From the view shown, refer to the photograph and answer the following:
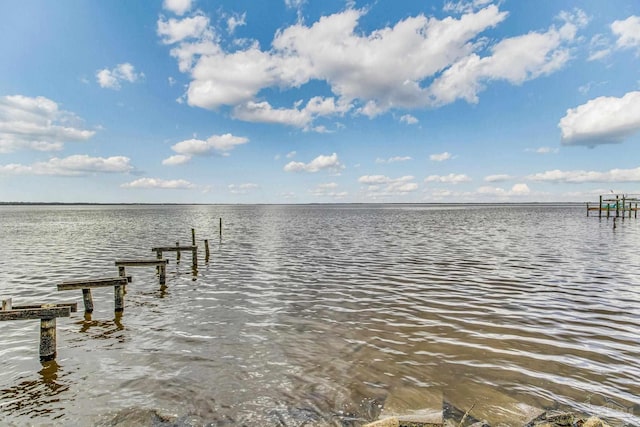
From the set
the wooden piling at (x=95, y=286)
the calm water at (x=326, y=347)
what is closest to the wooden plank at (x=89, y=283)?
the wooden piling at (x=95, y=286)

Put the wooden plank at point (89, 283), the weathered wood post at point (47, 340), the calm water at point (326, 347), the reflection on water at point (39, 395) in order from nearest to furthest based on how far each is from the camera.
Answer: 1. the reflection on water at point (39, 395)
2. the calm water at point (326, 347)
3. the weathered wood post at point (47, 340)
4. the wooden plank at point (89, 283)

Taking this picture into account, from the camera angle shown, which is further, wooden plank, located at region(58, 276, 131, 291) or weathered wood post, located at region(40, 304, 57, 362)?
wooden plank, located at region(58, 276, 131, 291)

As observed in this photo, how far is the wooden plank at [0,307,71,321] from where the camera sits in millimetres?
8297

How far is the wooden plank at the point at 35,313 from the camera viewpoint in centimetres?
830

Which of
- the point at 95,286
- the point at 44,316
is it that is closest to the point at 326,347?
the point at 44,316

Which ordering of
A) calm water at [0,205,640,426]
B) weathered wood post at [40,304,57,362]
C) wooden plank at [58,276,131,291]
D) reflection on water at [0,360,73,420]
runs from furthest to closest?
wooden plank at [58,276,131,291]
weathered wood post at [40,304,57,362]
calm water at [0,205,640,426]
reflection on water at [0,360,73,420]

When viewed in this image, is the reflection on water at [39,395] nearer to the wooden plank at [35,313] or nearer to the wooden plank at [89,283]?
the wooden plank at [35,313]

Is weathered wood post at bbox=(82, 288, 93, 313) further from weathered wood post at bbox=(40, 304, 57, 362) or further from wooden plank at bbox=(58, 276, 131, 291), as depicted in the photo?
weathered wood post at bbox=(40, 304, 57, 362)

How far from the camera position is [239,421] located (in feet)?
19.6

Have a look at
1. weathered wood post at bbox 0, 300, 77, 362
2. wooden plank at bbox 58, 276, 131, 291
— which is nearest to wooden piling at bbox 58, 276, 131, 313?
wooden plank at bbox 58, 276, 131, 291

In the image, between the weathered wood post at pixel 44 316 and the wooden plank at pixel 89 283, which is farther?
the wooden plank at pixel 89 283

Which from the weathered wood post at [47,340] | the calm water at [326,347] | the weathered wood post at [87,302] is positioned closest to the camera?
the calm water at [326,347]

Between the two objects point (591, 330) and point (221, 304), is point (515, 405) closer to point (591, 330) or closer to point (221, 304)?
point (591, 330)

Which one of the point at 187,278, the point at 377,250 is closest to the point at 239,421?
the point at 187,278
